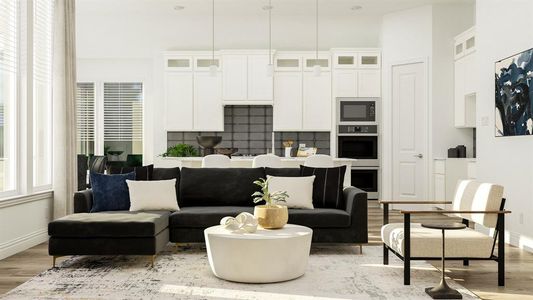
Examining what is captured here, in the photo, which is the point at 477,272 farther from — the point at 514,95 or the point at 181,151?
the point at 181,151

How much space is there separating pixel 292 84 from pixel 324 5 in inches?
74.2

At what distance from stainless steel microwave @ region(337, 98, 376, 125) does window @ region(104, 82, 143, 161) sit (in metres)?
4.12

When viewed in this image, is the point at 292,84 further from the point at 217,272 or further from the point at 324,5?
the point at 217,272

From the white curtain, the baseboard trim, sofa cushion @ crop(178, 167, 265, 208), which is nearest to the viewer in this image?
the baseboard trim

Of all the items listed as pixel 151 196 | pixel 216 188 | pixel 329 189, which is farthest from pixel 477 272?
pixel 151 196

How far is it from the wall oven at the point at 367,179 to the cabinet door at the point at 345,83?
139 centimetres

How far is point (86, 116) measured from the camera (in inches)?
426

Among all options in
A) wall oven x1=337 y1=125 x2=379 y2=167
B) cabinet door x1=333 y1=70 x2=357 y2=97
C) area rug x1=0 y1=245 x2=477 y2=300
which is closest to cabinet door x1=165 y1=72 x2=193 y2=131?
cabinet door x1=333 y1=70 x2=357 y2=97

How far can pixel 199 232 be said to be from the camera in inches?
199

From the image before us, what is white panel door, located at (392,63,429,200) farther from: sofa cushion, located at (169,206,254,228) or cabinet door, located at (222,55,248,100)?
sofa cushion, located at (169,206,254,228)

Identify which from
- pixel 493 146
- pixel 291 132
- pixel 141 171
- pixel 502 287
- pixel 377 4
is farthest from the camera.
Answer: pixel 291 132

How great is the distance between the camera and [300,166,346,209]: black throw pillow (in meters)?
5.47

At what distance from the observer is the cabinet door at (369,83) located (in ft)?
31.6

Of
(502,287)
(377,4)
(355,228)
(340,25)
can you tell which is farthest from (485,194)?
(340,25)
